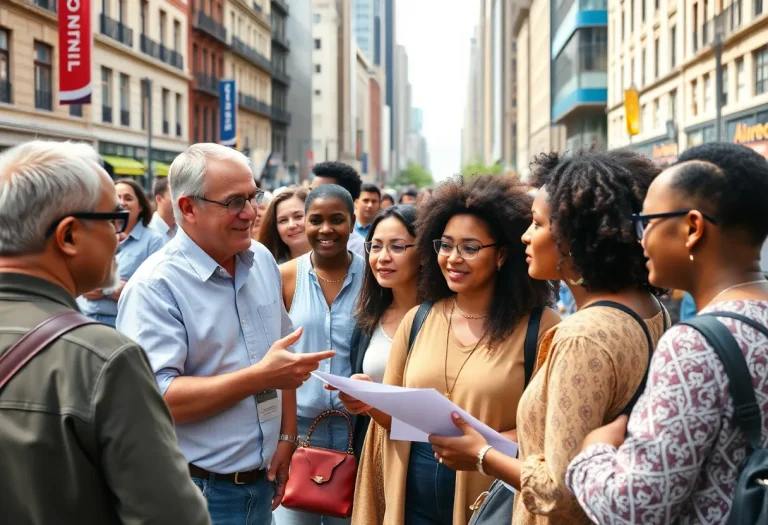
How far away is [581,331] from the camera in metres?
2.57

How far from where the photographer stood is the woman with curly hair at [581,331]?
253cm

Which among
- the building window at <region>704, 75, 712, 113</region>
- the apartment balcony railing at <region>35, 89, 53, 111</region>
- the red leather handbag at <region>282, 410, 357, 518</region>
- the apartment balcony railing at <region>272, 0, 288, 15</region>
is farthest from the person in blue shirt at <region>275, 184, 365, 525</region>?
the apartment balcony railing at <region>272, 0, 288, 15</region>

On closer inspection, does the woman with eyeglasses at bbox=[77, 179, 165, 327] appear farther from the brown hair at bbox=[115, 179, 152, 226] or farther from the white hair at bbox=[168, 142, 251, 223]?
the white hair at bbox=[168, 142, 251, 223]

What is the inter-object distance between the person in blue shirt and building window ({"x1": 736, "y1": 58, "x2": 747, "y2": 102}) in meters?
25.4

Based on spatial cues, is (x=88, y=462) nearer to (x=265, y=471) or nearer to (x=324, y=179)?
(x=265, y=471)

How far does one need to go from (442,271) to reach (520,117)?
371ft

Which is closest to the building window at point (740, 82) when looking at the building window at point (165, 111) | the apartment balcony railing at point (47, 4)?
the apartment balcony railing at point (47, 4)

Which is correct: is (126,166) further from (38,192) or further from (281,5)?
(281,5)

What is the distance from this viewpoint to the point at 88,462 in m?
2.08

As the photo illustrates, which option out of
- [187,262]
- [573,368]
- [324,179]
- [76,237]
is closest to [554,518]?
[573,368]

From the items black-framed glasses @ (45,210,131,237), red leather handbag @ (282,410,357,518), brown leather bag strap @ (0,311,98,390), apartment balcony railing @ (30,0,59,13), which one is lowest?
red leather handbag @ (282,410,357,518)

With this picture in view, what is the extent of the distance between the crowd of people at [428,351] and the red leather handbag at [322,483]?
45 mm

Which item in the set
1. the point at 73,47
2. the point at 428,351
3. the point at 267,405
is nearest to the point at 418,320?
the point at 428,351

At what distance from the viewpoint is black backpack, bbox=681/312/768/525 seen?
2.02 m
